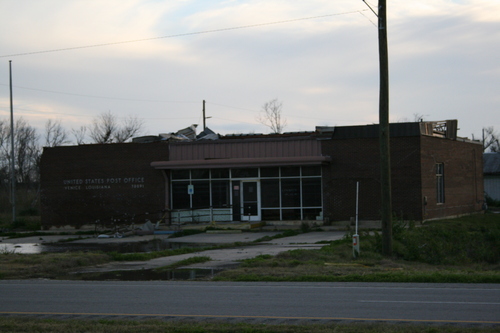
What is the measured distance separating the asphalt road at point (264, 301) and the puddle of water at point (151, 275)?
128 centimetres

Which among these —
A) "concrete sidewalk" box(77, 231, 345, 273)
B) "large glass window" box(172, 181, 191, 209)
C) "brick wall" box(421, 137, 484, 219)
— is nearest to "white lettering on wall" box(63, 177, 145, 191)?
"large glass window" box(172, 181, 191, 209)

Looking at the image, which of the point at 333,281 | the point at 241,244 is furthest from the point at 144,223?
the point at 333,281

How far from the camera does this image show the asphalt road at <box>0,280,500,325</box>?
33.2 ft

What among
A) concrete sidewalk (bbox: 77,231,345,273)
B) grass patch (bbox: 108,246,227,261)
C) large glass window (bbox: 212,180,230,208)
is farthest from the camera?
large glass window (bbox: 212,180,230,208)

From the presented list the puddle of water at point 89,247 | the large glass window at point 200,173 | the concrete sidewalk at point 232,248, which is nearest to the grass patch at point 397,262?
the concrete sidewalk at point 232,248

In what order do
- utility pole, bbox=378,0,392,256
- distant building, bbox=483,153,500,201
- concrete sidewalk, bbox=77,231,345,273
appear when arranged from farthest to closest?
distant building, bbox=483,153,500,201
concrete sidewalk, bbox=77,231,345,273
utility pole, bbox=378,0,392,256

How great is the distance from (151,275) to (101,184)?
2021 cm

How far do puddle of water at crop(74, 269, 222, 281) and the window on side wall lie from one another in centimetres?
2028

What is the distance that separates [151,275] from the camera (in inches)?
687

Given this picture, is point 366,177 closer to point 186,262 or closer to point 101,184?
point 186,262

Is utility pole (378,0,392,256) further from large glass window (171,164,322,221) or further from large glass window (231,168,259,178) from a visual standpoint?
large glass window (231,168,259,178)

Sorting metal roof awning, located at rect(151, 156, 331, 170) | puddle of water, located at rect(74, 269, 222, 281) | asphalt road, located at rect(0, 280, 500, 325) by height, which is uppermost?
metal roof awning, located at rect(151, 156, 331, 170)

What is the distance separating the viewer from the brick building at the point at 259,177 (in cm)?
3167

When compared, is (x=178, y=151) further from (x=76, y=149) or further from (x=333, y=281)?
(x=333, y=281)
